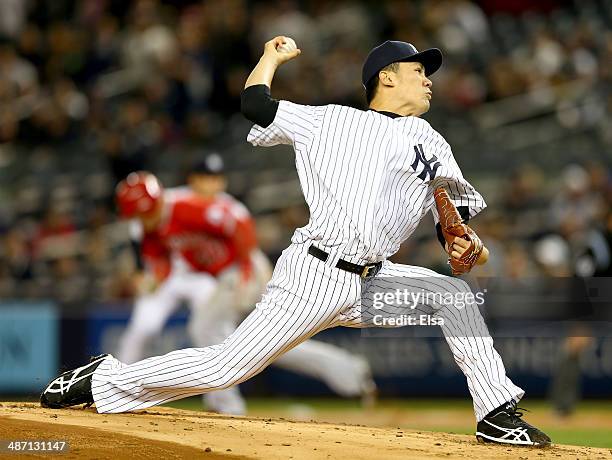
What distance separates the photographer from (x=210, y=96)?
1573cm

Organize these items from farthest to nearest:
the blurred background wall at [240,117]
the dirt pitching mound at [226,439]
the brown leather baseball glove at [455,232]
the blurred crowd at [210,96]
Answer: the blurred crowd at [210,96]
the blurred background wall at [240,117]
the brown leather baseball glove at [455,232]
the dirt pitching mound at [226,439]

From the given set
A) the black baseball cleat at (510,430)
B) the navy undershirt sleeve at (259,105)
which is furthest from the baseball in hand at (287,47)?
the black baseball cleat at (510,430)

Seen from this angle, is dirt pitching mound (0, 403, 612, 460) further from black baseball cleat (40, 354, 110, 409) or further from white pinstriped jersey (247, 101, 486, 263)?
white pinstriped jersey (247, 101, 486, 263)

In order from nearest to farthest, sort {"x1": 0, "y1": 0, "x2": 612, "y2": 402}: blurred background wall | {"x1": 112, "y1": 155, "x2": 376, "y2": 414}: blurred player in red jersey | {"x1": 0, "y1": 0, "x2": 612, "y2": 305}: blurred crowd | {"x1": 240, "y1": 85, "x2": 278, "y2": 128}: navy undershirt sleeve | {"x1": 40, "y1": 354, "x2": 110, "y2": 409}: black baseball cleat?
{"x1": 240, "y1": 85, "x2": 278, "y2": 128}: navy undershirt sleeve < {"x1": 40, "y1": 354, "x2": 110, "y2": 409}: black baseball cleat < {"x1": 112, "y1": 155, "x2": 376, "y2": 414}: blurred player in red jersey < {"x1": 0, "y1": 0, "x2": 612, "y2": 402}: blurred background wall < {"x1": 0, "y1": 0, "x2": 612, "y2": 305}: blurred crowd

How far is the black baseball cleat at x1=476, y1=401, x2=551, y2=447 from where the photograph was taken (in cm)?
561

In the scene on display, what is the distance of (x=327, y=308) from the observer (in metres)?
5.48

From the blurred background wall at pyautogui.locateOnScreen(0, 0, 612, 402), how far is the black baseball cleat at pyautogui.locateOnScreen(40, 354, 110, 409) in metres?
6.61

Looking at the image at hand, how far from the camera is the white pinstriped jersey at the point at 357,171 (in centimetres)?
546

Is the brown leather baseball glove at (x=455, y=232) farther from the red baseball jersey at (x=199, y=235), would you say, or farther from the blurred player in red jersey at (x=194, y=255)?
the red baseball jersey at (x=199, y=235)

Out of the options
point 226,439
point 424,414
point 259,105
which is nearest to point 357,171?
point 259,105

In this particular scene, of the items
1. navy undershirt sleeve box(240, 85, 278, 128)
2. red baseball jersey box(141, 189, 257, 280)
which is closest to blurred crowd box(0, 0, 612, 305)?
red baseball jersey box(141, 189, 257, 280)

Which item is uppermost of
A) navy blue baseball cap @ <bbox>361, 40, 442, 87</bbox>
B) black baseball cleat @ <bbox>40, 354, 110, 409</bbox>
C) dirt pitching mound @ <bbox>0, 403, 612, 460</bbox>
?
navy blue baseball cap @ <bbox>361, 40, 442, 87</bbox>

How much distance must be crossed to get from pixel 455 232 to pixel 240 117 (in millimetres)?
10208

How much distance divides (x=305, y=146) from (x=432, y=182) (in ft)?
2.09
